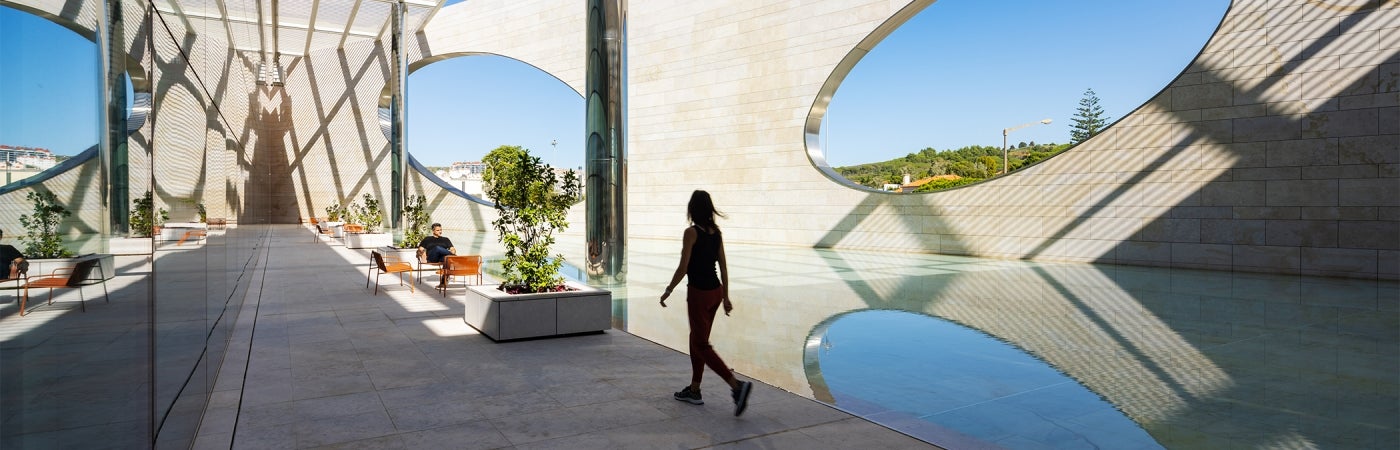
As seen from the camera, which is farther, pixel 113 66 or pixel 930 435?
pixel 930 435

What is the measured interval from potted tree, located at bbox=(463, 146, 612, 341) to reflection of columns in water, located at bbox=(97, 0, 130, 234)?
11.7 ft

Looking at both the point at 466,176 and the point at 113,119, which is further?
the point at 466,176

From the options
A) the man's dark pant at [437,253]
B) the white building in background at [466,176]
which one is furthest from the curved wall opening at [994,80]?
the white building in background at [466,176]

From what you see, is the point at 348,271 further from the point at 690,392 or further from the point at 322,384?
the point at 690,392

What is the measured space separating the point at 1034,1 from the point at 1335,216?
41397 millimetres

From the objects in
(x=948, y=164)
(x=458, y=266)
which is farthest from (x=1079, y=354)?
(x=948, y=164)

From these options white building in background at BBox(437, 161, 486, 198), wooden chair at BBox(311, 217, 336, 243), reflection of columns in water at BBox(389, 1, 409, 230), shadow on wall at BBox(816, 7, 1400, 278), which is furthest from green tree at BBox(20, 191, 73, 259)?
white building in background at BBox(437, 161, 486, 198)

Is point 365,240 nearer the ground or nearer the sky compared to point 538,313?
nearer the sky

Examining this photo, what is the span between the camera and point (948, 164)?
164 feet

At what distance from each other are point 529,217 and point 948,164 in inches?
1861

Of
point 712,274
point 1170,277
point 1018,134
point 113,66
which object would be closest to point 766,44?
point 1170,277

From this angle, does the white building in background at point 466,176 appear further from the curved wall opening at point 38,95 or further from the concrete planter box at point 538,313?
the curved wall opening at point 38,95

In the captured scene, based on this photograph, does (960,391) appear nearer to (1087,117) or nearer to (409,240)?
(409,240)

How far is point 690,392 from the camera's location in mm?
4168
